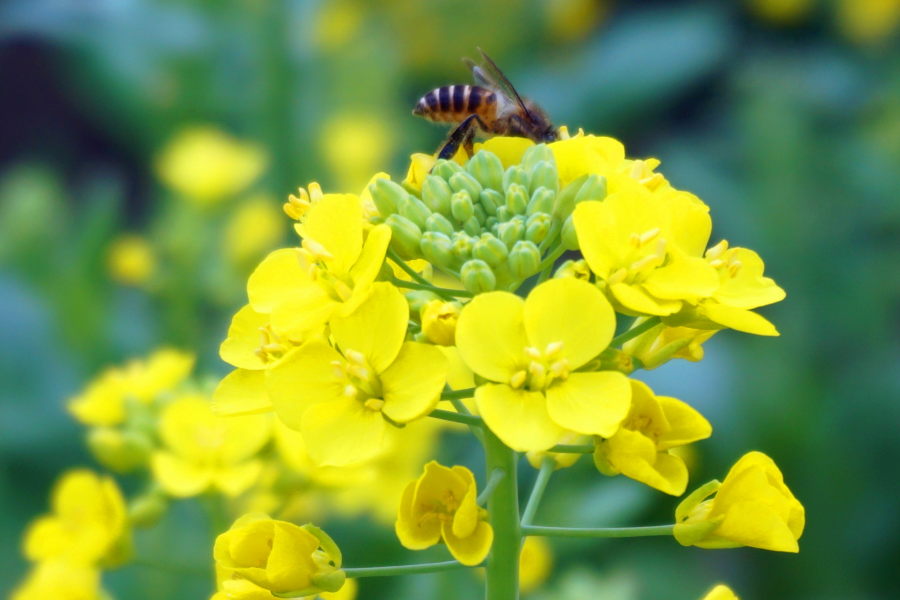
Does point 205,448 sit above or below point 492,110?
below

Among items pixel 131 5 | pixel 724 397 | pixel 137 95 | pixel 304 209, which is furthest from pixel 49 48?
pixel 304 209

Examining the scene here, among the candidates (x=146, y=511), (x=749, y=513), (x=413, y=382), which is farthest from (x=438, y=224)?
(x=146, y=511)

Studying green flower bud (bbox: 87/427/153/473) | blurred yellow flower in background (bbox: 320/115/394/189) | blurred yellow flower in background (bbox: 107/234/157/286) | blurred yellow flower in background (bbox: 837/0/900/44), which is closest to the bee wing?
green flower bud (bbox: 87/427/153/473)

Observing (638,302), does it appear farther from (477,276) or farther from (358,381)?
(358,381)

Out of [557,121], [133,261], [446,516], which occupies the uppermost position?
[446,516]

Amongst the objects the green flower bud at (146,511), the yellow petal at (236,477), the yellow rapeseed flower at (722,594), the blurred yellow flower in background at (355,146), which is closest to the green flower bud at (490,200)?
the yellow rapeseed flower at (722,594)

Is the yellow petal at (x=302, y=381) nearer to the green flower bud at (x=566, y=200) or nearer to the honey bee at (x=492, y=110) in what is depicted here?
the green flower bud at (x=566, y=200)

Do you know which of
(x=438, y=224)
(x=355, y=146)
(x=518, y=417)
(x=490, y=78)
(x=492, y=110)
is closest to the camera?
(x=518, y=417)

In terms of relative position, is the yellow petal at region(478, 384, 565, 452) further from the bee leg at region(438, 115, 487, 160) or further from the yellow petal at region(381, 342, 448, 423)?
the bee leg at region(438, 115, 487, 160)
